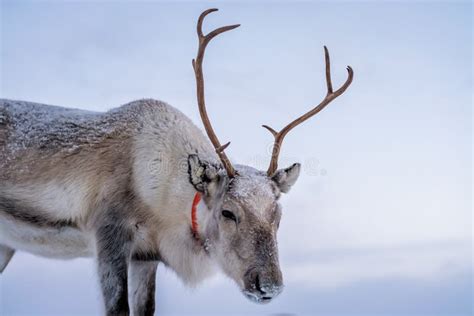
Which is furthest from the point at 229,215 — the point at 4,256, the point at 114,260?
the point at 4,256

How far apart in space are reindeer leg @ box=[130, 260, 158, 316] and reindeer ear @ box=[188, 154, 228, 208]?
5.00ft

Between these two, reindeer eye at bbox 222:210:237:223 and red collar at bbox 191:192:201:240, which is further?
red collar at bbox 191:192:201:240

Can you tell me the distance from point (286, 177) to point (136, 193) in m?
1.73

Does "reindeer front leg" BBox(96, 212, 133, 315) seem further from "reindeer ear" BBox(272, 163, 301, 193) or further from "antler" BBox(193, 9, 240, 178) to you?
"reindeer ear" BBox(272, 163, 301, 193)

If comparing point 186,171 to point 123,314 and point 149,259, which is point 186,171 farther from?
point 123,314

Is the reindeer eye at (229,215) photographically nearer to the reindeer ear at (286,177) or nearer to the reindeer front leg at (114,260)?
the reindeer ear at (286,177)

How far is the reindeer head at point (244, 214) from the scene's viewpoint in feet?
18.2

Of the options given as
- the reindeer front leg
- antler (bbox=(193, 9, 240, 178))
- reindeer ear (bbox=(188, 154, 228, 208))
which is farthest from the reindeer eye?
the reindeer front leg

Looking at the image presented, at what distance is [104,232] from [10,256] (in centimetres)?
289

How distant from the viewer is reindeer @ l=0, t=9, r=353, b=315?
20.2 ft

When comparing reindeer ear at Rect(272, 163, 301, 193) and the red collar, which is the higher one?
reindeer ear at Rect(272, 163, 301, 193)

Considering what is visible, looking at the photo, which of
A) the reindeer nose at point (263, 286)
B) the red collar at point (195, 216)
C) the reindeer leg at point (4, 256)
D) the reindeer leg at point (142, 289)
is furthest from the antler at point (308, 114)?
the reindeer leg at point (4, 256)

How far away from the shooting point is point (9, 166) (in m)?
7.21

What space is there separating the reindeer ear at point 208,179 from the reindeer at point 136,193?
1 centimetres
